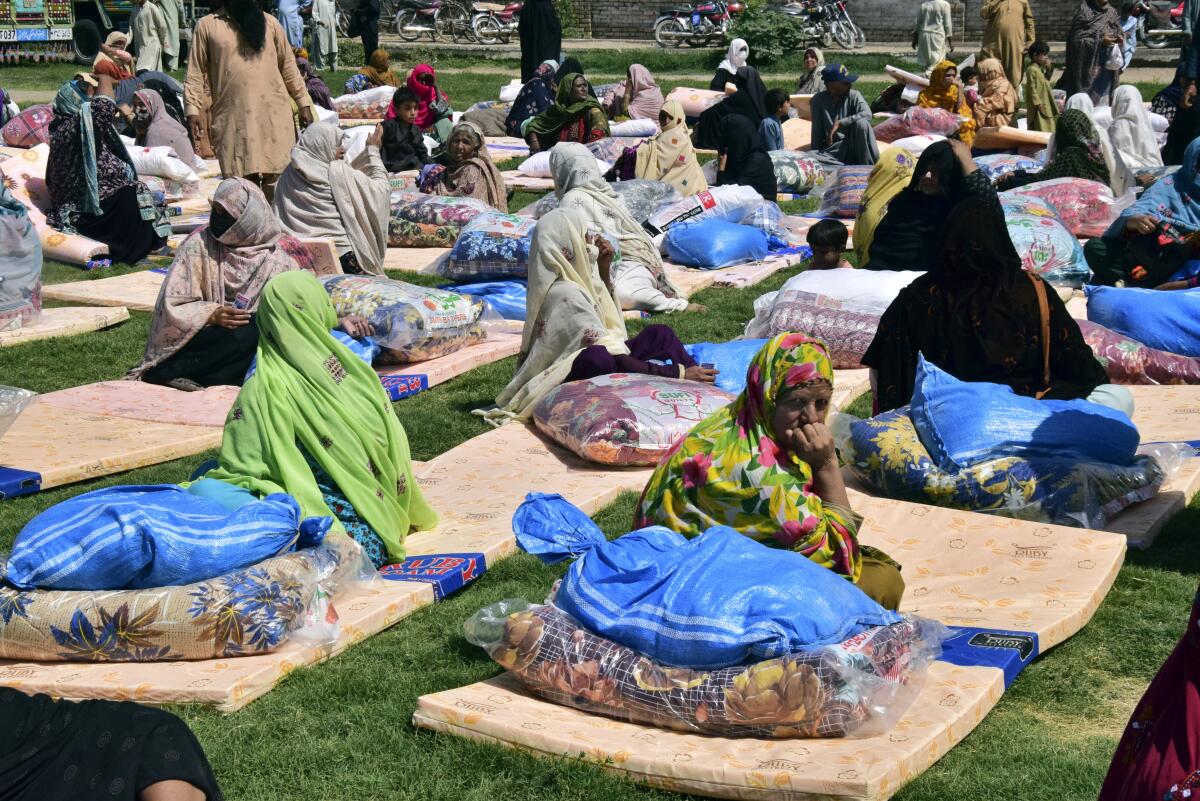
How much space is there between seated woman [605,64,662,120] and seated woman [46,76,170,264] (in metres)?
6.85

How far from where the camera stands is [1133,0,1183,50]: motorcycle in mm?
22547

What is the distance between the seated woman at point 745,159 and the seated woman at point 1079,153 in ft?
6.58

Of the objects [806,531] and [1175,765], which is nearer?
[1175,765]

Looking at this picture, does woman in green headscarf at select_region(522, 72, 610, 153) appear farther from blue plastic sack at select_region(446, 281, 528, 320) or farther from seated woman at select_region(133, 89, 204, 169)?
blue plastic sack at select_region(446, 281, 528, 320)

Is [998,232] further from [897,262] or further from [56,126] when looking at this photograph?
[56,126]

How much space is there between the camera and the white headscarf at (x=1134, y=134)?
38.3 feet

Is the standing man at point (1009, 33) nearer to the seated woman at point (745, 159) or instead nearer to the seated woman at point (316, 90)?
the seated woman at point (745, 159)

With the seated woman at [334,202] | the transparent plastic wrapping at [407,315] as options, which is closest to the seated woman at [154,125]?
the seated woman at [334,202]

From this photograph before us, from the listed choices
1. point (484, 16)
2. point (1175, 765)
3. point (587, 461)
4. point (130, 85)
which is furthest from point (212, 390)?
point (484, 16)

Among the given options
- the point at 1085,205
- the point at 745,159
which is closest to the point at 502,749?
the point at 1085,205

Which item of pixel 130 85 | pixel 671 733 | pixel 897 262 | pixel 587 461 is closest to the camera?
pixel 671 733

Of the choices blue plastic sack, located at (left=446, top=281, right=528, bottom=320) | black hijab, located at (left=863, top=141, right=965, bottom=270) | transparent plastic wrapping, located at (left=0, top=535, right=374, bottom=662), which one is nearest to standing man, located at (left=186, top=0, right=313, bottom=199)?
blue plastic sack, located at (left=446, top=281, right=528, bottom=320)

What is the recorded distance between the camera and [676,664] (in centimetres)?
362

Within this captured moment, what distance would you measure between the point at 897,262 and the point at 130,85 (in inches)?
360
